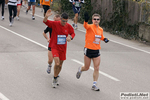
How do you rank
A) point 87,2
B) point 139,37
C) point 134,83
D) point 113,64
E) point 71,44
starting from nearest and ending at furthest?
point 134,83, point 113,64, point 71,44, point 139,37, point 87,2

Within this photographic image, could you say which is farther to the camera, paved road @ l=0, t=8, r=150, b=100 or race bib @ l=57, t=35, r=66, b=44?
Result: race bib @ l=57, t=35, r=66, b=44

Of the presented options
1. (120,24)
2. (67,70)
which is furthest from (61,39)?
(120,24)

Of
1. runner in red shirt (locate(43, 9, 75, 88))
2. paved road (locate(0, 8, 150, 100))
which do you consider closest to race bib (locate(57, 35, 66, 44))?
runner in red shirt (locate(43, 9, 75, 88))

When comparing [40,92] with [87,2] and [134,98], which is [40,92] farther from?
[87,2]

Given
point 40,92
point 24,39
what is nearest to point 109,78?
point 40,92

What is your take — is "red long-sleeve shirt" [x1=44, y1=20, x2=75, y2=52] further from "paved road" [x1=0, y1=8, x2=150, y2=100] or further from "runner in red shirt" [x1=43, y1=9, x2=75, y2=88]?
"paved road" [x1=0, y1=8, x2=150, y2=100]

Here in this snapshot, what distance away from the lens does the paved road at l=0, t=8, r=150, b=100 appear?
760cm

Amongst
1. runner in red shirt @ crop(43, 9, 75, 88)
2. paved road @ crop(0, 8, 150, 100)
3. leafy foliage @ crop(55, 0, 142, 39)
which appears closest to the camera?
paved road @ crop(0, 8, 150, 100)

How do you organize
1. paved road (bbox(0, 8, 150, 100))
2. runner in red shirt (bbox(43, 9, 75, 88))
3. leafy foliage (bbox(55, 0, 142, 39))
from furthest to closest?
leafy foliage (bbox(55, 0, 142, 39)), runner in red shirt (bbox(43, 9, 75, 88)), paved road (bbox(0, 8, 150, 100))

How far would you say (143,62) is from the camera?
11094mm

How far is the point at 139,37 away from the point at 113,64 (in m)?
5.17

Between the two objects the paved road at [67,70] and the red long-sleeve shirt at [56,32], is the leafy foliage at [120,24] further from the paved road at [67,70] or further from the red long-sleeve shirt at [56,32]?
the red long-sleeve shirt at [56,32]

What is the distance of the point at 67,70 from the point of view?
9555 millimetres

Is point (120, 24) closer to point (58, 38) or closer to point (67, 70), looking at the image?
point (67, 70)
